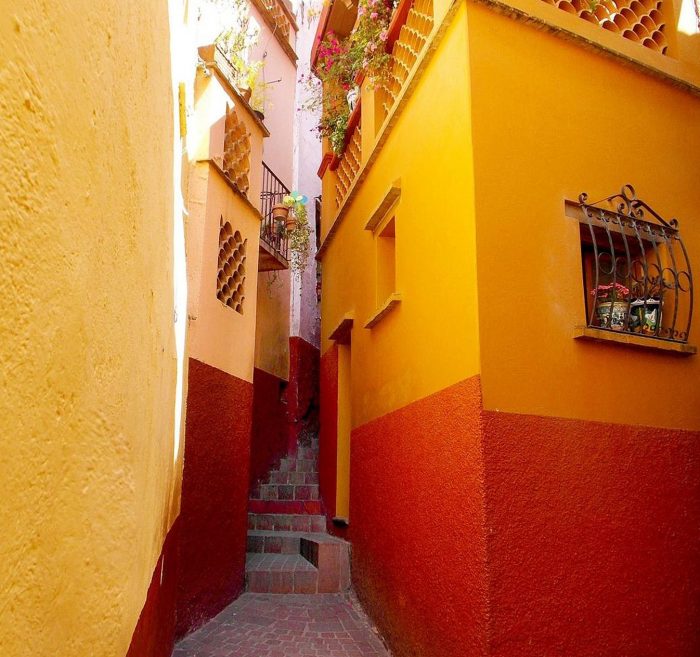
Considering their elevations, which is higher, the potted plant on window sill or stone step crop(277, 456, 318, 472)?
the potted plant on window sill

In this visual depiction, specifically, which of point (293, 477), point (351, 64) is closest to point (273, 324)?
point (293, 477)

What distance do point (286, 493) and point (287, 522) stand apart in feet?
2.45

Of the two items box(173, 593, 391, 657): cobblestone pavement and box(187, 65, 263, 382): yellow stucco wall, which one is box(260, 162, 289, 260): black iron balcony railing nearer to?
box(187, 65, 263, 382): yellow stucco wall

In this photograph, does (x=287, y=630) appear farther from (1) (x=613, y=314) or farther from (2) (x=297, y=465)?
(2) (x=297, y=465)

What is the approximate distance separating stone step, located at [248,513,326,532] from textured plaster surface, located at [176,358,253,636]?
155 cm

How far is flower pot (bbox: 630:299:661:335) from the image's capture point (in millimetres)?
4727

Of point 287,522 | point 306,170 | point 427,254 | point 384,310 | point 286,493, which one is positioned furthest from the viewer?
point 306,170

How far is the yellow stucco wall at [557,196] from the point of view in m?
4.25

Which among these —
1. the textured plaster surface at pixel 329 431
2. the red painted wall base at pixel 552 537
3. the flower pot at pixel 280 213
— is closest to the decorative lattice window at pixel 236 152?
the flower pot at pixel 280 213

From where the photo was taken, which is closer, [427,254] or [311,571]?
[427,254]

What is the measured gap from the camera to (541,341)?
4.29 m

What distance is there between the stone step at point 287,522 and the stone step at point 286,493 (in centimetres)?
61

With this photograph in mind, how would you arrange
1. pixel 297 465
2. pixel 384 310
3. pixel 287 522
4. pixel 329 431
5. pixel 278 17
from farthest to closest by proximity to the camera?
pixel 278 17, pixel 297 465, pixel 329 431, pixel 287 522, pixel 384 310

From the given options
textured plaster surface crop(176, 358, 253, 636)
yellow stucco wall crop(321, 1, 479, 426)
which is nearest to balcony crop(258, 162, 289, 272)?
yellow stucco wall crop(321, 1, 479, 426)
